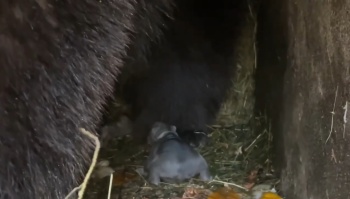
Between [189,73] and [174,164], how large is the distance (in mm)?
303

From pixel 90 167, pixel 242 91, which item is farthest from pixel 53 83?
pixel 242 91

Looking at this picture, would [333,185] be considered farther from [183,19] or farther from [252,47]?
[252,47]

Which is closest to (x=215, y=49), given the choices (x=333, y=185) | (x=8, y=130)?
(x=333, y=185)

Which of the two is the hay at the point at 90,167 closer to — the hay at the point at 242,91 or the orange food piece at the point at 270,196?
Answer: the orange food piece at the point at 270,196

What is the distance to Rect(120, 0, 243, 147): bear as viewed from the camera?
1805mm

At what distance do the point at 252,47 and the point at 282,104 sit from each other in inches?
16.1

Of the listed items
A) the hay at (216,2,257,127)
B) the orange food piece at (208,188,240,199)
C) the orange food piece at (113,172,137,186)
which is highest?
the hay at (216,2,257,127)

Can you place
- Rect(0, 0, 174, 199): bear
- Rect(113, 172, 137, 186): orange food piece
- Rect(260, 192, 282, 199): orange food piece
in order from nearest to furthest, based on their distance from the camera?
1. Rect(0, 0, 174, 199): bear
2. Rect(260, 192, 282, 199): orange food piece
3. Rect(113, 172, 137, 186): orange food piece

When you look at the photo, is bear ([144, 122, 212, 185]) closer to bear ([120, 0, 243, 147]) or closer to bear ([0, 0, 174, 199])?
bear ([120, 0, 243, 147])

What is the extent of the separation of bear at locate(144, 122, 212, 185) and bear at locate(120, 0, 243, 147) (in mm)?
192

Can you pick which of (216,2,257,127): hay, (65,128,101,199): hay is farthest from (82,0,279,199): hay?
(65,128,101,199): hay

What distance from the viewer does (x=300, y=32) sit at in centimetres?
145

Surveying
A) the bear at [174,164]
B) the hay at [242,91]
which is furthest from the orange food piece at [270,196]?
the hay at [242,91]

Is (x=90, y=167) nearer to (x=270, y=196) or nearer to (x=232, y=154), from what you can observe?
(x=270, y=196)
